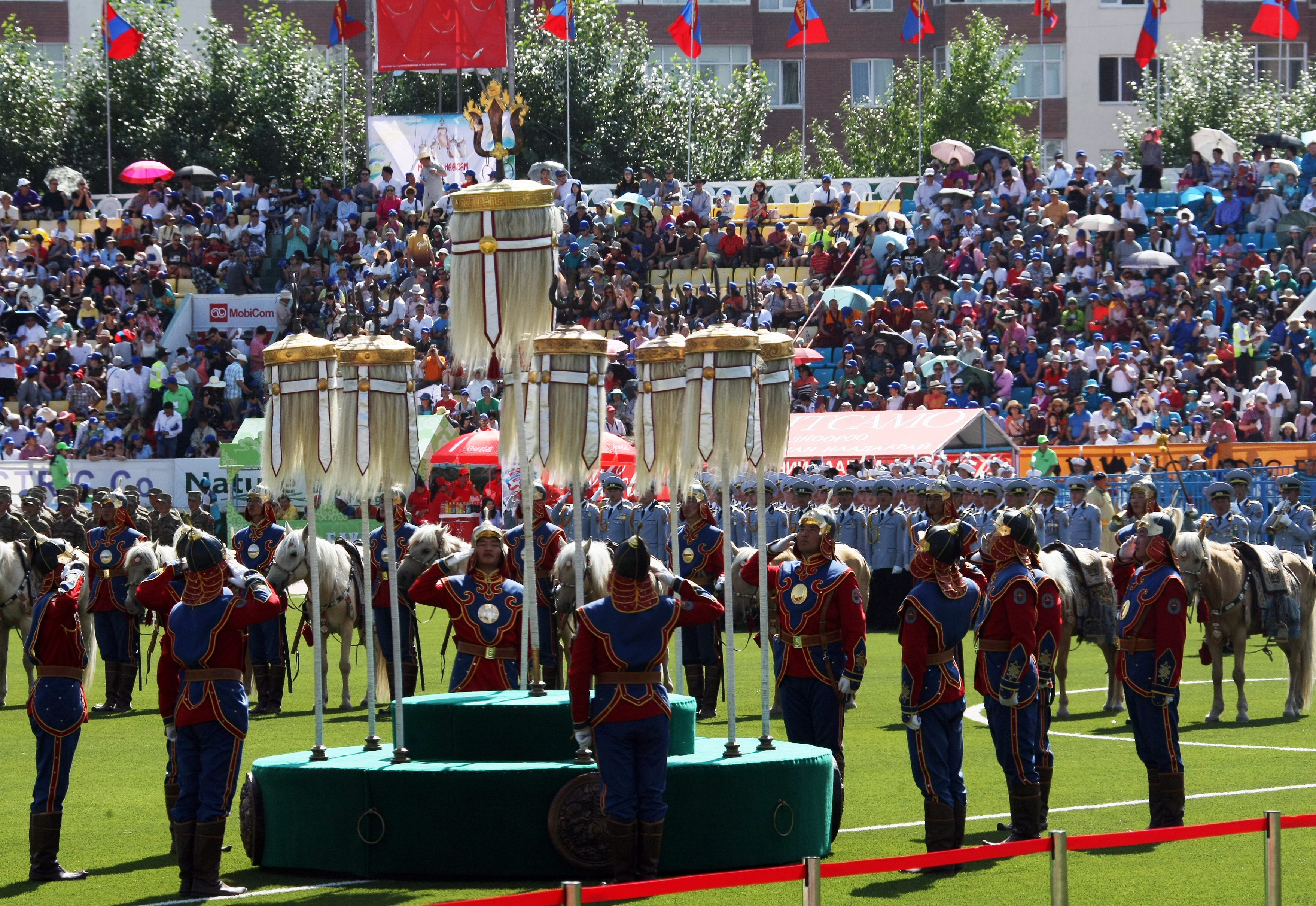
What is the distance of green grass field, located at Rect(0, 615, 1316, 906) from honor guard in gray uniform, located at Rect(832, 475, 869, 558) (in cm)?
537

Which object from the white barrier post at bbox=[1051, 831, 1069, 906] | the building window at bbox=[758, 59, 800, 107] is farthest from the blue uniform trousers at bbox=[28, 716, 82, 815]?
the building window at bbox=[758, 59, 800, 107]

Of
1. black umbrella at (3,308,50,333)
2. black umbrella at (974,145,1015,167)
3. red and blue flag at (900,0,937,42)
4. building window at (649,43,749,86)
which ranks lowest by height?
black umbrella at (3,308,50,333)

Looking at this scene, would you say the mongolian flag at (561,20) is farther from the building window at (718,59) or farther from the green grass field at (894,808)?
the building window at (718,59)

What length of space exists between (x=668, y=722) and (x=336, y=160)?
43.3 m

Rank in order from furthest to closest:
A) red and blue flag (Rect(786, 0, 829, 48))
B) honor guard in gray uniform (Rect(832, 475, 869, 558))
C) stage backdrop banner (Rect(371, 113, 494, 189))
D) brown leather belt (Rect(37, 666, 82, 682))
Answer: stage backdrop banner (Rect(371, 113, 494, 189)) → red and blue flag (Rect(786, 0, 829, 48)) → honor guard in gray uniform (Rect(832, 475, 869, 558)) → brown leather belt (Rect(37, 666, 82, 682))

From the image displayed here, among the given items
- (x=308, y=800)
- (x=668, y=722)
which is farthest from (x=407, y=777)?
(x=668, y=722)

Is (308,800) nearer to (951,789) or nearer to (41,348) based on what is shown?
(951,789)

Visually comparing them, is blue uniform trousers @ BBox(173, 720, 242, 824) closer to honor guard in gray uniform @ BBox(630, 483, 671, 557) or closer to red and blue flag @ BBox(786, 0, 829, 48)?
honor guard in gray uniform @ BBox(630, 483, 671, 557)

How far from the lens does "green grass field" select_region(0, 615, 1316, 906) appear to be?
30.3ft

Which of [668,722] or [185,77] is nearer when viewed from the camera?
[668,722]

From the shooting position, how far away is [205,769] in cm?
964

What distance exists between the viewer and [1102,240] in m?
32.4

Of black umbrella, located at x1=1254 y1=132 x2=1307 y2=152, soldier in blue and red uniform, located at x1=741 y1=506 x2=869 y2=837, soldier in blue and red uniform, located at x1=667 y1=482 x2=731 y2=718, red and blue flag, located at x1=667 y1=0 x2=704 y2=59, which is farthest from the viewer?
red and blue flag, located at x1=667 y1=0 x2=704 y2=59

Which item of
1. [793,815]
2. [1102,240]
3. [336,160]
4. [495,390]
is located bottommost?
[793,815]
